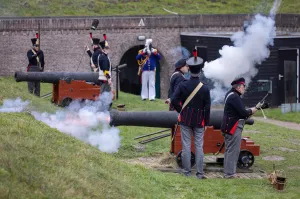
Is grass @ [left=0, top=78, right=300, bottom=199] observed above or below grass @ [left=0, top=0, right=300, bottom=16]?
below

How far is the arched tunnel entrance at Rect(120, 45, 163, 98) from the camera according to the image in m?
31.2

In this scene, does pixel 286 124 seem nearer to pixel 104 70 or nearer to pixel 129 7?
pixel 104 70

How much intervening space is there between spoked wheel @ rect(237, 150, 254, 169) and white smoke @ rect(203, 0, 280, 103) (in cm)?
187

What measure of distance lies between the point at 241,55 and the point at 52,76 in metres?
7.55

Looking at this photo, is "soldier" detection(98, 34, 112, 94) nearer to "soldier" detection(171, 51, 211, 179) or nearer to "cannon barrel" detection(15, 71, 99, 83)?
"cannon barrel" detection(15, 71, 99, 83)

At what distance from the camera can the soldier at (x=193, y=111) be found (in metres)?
11.8

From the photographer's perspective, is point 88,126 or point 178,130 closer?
point 178,130

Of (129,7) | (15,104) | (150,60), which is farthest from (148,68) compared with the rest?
(129,7)

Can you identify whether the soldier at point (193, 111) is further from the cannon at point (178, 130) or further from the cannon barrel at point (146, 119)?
the cannon barrel at point (146, 119)

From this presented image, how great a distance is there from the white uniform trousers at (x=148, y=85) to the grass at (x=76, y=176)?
11898 mm

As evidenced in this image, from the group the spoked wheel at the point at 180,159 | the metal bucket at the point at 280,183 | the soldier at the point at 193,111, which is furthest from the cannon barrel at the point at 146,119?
the metal bucket at the point at 280,183

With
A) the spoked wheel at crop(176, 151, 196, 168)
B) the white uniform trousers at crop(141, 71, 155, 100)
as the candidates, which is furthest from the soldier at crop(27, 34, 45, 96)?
the spoked wheel at crop(176, 151, 196, 168)

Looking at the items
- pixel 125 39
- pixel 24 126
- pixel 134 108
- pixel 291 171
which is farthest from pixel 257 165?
pixel 125 39

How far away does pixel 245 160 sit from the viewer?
42.0 feet
